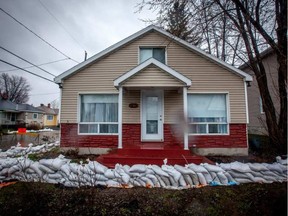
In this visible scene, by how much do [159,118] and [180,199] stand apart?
440 centimetres

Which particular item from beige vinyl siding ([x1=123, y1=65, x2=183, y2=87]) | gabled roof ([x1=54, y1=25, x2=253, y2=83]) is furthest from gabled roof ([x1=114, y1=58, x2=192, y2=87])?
gabled roof ([x1=54, y1=25, x2=253, y2=83])

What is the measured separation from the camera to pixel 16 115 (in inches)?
1379

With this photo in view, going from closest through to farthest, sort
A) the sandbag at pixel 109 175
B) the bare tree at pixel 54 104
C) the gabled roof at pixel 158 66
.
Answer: the sandbag at pixel 109 175 → the gabled roof at pixel 158 66 → the bare tree at pixel 54 104

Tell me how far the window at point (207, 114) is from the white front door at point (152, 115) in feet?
4.32

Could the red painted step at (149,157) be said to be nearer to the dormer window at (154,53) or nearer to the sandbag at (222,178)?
the sandbag at (222,178)

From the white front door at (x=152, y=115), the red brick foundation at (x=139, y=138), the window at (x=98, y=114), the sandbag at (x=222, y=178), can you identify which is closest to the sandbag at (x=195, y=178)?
the sandbag at (x=222, y=178)

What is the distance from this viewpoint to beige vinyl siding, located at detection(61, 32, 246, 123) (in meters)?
7.59

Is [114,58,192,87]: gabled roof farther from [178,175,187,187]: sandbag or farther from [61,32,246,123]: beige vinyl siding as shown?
[178,175,187,187]: sandbag

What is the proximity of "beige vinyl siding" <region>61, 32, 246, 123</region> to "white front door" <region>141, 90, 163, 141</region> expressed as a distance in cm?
40

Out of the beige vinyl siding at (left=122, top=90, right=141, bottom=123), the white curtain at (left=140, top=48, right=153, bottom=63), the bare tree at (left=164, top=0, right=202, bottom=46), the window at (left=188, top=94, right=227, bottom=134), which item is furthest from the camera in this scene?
the white curtain at (left=140, top=48, right=153, bottom=63)

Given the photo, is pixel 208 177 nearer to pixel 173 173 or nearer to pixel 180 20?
pixel 173 173

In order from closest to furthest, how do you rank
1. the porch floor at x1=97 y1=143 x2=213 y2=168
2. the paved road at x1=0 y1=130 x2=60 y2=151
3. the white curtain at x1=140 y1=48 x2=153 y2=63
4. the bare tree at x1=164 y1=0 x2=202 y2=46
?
1. the porch floor at x1=97 y1=143 x2=213 y2=168
2. the bare tree at x1=164 y1=0 x2=202 y2=46
3. the white curtain at x1=140 y1=48 x2=153 y2=63
4. the paved road at x1=0 y1=130 x2=60 y2=151

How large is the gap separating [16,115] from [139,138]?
3798 cm

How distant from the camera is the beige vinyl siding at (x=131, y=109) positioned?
7.59 meters
